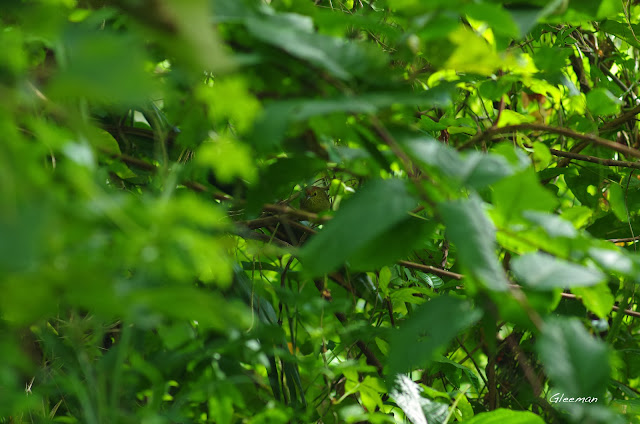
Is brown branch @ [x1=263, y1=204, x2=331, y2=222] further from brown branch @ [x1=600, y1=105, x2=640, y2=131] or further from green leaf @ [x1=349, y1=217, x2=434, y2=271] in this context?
brown branch @ [x1=600, y1=105, x2=640, y2=131]

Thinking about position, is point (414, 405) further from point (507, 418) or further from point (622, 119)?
point (622, 119)

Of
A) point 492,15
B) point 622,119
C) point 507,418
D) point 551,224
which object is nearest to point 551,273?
point 551,224

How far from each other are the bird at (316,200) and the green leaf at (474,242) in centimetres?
55

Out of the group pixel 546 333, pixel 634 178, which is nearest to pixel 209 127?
pixel 546 333

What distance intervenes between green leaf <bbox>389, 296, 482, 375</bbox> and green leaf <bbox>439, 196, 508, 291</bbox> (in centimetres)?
3

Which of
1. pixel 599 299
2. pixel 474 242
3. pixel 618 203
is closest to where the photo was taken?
pixel 474 242

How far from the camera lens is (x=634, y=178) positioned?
0.96 meters

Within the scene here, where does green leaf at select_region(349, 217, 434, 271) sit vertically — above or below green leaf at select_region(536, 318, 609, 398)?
below

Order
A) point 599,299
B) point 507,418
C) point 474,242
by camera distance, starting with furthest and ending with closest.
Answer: point 507,418 < point 599,299 < point 474,242

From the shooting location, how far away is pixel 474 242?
0.98 ft

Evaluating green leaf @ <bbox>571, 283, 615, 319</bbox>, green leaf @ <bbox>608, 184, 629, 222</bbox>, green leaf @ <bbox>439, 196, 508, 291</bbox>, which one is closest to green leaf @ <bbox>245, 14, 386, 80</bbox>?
green leaf @ <bbox>439, 196, 508, 291</bbox>

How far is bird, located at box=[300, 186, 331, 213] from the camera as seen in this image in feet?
2.87

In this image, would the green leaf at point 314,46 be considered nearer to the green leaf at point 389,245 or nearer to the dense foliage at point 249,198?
the dense foliage at point 249,198

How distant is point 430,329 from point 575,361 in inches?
3.0
